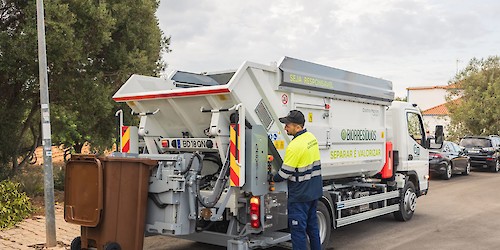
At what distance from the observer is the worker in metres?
6.16

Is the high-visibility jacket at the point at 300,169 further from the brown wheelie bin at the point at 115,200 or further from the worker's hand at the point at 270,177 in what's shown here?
the brown wheelie bin at the point at 115,200

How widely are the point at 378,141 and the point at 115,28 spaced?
19.2 feet

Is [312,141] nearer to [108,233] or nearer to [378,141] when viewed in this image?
[108,233]

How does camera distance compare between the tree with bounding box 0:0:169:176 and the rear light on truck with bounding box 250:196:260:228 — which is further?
the tree with bounding box 0:0:169:176

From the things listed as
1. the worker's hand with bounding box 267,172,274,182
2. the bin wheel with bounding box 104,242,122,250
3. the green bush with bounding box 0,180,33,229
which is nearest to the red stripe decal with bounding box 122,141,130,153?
the bin wheel with bounding box 104,242,122,250

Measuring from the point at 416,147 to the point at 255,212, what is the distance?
548 centimetres

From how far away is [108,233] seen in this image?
5688mm

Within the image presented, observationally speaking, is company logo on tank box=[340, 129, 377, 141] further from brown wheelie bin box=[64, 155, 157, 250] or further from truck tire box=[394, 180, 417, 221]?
brown wheelie bin box=[64, 155, 157, 250]

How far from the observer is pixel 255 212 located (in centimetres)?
603

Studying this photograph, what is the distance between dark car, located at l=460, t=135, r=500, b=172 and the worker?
61.0 feet

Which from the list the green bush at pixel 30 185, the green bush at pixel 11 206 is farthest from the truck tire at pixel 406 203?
the green bush at pixel 30 185

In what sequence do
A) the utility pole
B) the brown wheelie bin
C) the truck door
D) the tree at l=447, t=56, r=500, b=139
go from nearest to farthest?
the brown wheelie bin, the utility pole, the truck door, the tree at l=447, t=56, r=500, b=139

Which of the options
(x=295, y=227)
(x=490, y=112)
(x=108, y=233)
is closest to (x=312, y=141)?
(x=295, y=227)

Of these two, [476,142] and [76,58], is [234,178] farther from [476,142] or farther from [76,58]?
[476,142]
